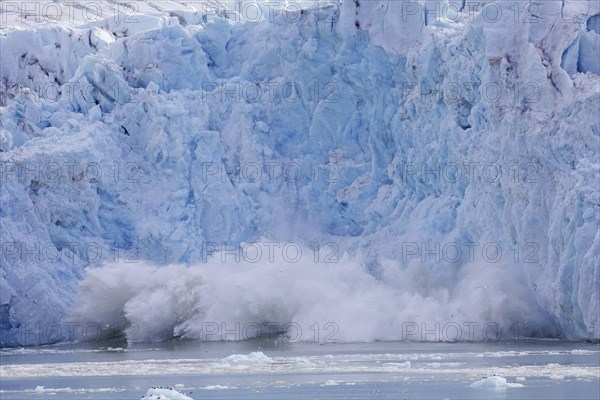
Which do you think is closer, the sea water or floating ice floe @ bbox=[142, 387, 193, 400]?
floating ice floe @ bbox=[142, 387, 193, 400]

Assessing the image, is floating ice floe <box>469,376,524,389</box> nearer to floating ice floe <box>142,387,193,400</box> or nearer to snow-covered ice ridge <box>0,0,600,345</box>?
floating ice floe <box>142,387,193,400</box>

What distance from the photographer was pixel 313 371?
2402cm

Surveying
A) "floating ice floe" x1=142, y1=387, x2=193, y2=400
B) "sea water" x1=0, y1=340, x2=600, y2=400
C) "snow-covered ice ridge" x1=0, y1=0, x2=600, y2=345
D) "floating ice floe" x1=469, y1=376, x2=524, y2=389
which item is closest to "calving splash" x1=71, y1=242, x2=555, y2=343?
"snow-covered ice ridge" x1=0, y1=0, x2=600, y2=345

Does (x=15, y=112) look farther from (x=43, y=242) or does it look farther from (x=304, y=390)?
(x=304, y=390)

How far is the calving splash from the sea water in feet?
2.36

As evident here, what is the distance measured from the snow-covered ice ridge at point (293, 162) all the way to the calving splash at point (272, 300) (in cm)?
5

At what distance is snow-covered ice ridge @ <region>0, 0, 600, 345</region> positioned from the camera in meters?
29.1

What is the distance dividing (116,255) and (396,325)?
5.98 meters

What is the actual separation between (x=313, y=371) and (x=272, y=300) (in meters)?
7.81

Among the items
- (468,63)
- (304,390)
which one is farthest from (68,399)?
(468,63)

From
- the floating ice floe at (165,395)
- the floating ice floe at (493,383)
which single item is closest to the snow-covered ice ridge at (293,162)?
the floating ice floe at (493,383)

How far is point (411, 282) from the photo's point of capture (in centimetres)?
3120

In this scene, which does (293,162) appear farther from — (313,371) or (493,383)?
(493,383)

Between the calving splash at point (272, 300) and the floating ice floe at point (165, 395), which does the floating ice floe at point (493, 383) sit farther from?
the calving splash at point (272, 300)
